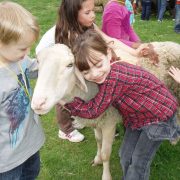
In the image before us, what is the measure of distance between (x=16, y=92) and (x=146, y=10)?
7.47m

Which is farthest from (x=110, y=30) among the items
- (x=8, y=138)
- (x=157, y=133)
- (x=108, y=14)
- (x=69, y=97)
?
(x=8, y=138)

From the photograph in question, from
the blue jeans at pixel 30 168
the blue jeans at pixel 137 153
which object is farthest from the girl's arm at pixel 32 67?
the blue jeans at pixel 137 153

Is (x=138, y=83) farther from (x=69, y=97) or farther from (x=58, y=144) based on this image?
(x=58, y=144)

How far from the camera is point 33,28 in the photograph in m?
1.97

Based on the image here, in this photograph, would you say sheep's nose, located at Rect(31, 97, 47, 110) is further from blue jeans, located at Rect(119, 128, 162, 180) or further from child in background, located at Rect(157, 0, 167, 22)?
child in background, located at Rect(157, 0, 167, 22)

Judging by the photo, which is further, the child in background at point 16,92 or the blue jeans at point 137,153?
the blue jeans at point 137,153

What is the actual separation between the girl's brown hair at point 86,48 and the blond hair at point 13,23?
33cm

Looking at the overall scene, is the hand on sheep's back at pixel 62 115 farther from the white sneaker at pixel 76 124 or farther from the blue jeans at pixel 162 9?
the blue jeans at pixel 162 9

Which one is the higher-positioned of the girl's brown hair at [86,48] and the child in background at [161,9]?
the girl's brown hair at [86,48]

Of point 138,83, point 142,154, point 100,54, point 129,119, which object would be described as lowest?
point 142,154

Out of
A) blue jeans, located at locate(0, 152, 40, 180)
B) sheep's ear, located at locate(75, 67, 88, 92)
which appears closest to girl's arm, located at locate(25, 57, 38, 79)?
sheep's ear, located at locate(75, 67, 88, 92)

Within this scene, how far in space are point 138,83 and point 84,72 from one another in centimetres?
36

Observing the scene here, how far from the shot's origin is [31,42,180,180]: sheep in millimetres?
2107

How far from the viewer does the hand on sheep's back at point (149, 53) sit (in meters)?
2.91
